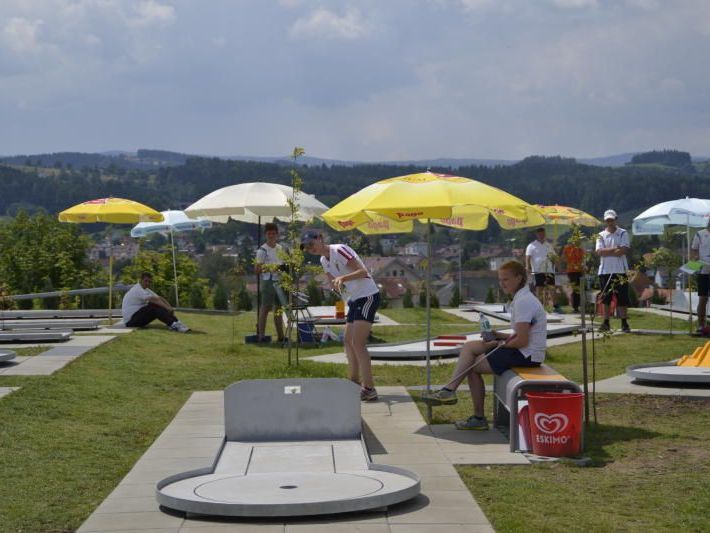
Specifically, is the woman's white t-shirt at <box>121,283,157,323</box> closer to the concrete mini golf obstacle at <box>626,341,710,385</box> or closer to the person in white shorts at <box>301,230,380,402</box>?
the person in white shorts at <box>301,230,380,402</box>

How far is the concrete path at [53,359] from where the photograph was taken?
14.4 meters

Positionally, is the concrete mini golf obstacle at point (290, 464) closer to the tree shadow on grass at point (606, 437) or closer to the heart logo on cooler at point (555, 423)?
the heart logo on cooler at point (555, 423)

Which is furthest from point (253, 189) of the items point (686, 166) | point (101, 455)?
point (686, 166)

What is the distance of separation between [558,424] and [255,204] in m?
11.0

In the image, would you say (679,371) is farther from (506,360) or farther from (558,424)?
(558,424)

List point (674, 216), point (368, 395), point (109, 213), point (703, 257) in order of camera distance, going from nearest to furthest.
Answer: point (368, 395) → point (703, 257) → point (109, 213) → point (674, 216)

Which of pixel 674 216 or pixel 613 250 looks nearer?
pixel 613 250

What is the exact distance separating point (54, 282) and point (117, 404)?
25264 millimetres

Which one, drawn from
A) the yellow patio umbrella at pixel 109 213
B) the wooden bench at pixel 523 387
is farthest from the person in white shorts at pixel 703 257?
the yellow patio umbrella at pixel 109 213

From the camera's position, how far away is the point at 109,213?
23.1 metres

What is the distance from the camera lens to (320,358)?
17.1 meters

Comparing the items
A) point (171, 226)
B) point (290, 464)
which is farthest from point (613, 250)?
point (171, 226)

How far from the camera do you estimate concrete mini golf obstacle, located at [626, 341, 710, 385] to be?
520 inches

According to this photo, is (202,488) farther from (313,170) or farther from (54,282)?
(313,170)
